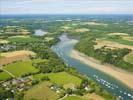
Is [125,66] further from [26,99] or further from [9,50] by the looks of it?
[9,50]

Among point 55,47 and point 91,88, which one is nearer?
point 91,88

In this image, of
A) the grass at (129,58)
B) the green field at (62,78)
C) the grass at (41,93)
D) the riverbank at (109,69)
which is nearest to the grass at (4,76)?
the green field at (62,78)

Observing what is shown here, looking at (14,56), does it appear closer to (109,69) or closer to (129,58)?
(109,69)

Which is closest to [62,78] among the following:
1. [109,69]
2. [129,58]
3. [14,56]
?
[109,69]

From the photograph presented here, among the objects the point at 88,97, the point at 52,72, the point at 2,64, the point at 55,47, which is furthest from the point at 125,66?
the point at 55,47

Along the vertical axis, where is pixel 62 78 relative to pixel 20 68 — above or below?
above
